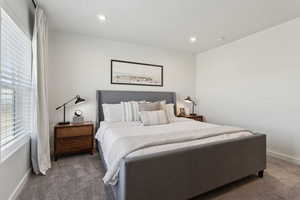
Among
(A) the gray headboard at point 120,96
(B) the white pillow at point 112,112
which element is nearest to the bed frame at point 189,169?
(B) the white pillow at point 112,112

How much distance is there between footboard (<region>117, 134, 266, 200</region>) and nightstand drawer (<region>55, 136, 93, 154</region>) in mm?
1782

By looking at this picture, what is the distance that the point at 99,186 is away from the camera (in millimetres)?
2002

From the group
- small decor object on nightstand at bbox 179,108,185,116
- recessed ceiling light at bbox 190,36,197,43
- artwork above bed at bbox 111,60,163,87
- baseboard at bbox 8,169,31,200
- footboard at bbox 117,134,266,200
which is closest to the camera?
footboard at bbox 117,134,266,200

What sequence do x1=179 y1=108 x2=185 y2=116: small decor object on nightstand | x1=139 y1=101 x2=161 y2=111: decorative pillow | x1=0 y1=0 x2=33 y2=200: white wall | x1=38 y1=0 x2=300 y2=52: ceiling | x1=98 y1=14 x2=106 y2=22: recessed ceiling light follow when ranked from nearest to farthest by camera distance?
x1=0 y1=0 x2=33 y2=200: white wall
x1=38 y1=0 x2=300 y2=52: ceiling
x1=98 y1=14 x2=106 y2=22: recessed ceiling light
x1=139 y1=101 x2=161 y2=111: decorative pillow
x1=179 y1=108 x2=185 y2=116: small decor object on nightstand

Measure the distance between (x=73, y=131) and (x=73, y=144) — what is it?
0.82 ft

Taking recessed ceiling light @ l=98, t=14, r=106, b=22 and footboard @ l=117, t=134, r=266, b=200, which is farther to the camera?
recessed ceiling light @ l=98, t=14, r=106, b=22

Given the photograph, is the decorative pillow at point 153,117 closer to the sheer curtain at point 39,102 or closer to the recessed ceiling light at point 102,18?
the sheer curtain at point 39,102

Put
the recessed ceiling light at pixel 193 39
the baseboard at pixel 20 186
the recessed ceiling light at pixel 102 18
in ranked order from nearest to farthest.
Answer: the baseboard at pixel 20 186
the recessed ceiling light at pixel 102 18
the recessed ceiling light at pixel 193 39

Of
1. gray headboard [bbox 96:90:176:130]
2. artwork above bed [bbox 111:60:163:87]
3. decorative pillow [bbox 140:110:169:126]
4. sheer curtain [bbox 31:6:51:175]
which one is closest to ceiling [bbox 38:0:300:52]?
sheer curtain [bbox 31:6:51:175]

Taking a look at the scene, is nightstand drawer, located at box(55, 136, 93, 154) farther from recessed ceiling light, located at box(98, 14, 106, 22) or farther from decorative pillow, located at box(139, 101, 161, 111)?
recessed ceiling light, located at box(98, 14, 106, 22)

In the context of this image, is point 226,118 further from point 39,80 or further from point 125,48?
point 39,80

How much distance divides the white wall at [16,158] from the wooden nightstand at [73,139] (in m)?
0.55

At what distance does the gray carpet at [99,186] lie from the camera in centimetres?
180

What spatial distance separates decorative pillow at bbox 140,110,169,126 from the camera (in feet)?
9.05
